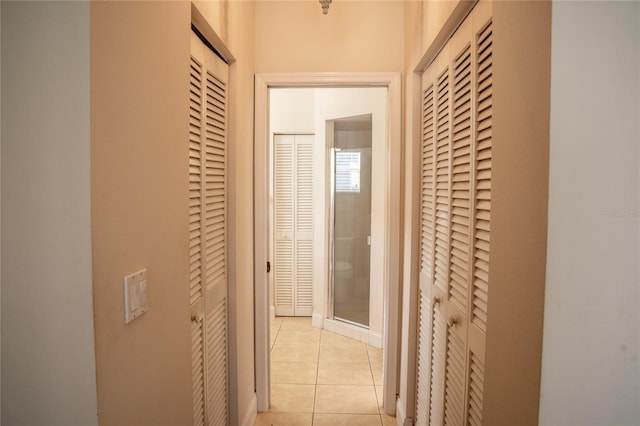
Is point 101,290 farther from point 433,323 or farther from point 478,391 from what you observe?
point 433,323

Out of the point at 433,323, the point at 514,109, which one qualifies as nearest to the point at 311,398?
the point at 433,323

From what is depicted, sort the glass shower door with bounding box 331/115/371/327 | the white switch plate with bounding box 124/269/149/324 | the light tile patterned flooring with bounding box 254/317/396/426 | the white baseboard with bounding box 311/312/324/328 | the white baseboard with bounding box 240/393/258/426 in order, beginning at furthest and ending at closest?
the white baseboard with bounding box 311/312/324/328
the glass shower door with bounding box 331/115/371/327
the light tile patterned flooring with bounding box 254/317/396/426
the white baseboard with bounding box 240/393/258/426
the white switch plate with bounding box 124/269/149/324

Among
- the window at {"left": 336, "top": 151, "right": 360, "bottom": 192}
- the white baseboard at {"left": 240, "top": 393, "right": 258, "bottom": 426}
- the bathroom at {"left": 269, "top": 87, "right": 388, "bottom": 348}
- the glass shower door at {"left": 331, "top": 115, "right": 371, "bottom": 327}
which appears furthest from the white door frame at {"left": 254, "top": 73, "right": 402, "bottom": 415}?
the window at {"left": 336, "top": 151, "right": 360, "bottom": 192}

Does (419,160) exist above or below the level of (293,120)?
below

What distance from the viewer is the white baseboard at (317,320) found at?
4.06 metres

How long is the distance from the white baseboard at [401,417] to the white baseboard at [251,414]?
880 mm

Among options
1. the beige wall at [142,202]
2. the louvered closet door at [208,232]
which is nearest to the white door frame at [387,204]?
the louvered closet door at [208,232]

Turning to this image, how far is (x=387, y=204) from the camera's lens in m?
2.40

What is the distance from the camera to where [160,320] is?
1.09 meters

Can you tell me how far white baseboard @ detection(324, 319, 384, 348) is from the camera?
3586 millimetres

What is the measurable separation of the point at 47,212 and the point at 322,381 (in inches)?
99.9

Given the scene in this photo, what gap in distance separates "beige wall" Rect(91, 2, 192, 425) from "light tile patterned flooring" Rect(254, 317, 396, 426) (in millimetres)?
1381

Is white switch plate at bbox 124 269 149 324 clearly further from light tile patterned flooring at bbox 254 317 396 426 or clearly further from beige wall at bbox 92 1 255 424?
light tile patterned flooring at bbox 254 317 396 426

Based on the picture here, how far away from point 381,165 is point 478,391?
93.5 inches
